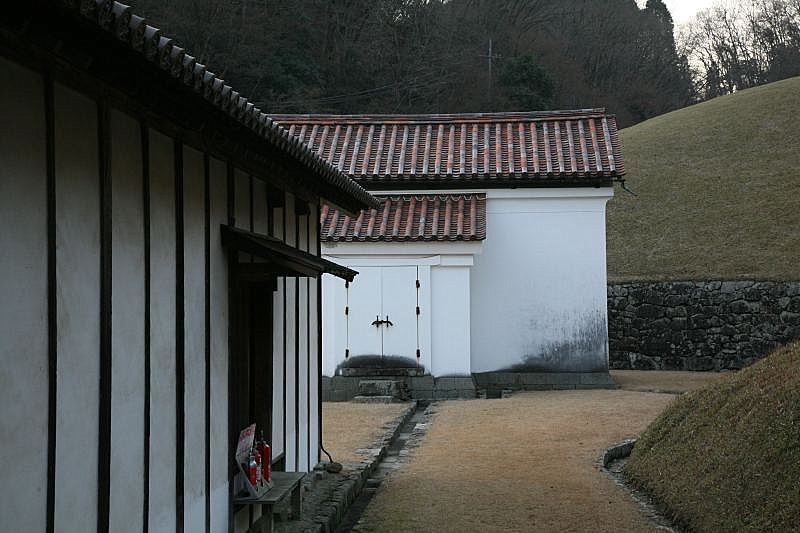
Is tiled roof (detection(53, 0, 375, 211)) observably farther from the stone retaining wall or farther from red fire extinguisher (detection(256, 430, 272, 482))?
the stone retaining wall

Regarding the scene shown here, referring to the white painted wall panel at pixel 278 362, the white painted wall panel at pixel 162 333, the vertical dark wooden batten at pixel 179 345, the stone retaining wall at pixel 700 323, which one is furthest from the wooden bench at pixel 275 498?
the stone retaining wall at pixel 700 323

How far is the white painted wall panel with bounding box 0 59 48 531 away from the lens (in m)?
3.67

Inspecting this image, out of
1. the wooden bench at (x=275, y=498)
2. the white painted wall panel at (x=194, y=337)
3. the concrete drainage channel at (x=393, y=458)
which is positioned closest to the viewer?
the white painted wall panel at (x=194, y=337)

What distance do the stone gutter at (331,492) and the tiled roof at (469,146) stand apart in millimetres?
8540

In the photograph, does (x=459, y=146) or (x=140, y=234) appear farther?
(x=459, y=146)

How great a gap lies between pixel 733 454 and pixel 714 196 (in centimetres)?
2609

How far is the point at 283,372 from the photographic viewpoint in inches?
341

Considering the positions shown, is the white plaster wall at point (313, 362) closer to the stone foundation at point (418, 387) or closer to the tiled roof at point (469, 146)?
the stone foundation at point (418, 387)

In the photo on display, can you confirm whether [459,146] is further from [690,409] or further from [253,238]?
[253,238]

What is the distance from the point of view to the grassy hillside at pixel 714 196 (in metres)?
26.8

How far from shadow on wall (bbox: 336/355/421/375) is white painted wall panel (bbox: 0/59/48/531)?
46.4 feet

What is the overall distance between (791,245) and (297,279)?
21.7 metres

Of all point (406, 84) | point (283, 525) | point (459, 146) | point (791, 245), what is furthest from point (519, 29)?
point (283, 525)

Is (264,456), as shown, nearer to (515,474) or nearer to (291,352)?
(291,352)
